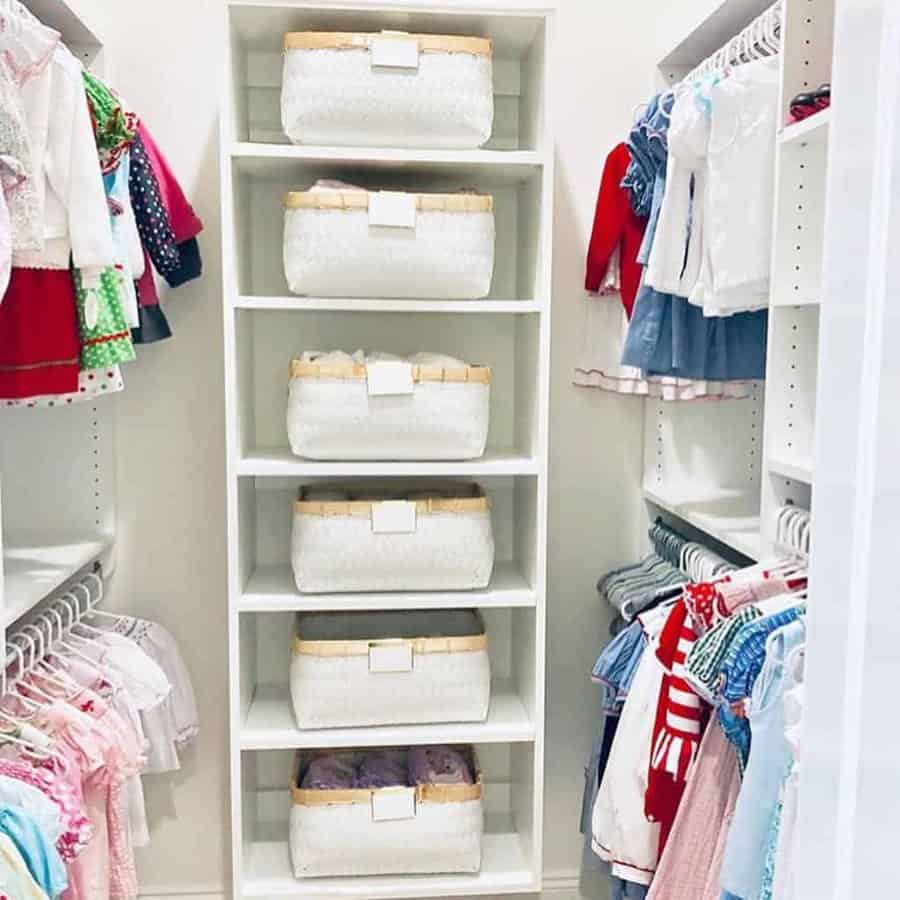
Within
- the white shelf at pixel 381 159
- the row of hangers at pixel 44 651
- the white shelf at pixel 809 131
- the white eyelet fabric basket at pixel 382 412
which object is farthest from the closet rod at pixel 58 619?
the white shelf at pixel 809 131

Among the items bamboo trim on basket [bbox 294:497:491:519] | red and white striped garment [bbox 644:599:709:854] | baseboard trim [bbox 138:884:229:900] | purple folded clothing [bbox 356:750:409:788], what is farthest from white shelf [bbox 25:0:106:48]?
baseboard trim [bbox 138:884:229:900]

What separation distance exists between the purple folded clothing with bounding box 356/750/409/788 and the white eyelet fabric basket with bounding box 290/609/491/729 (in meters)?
0.21

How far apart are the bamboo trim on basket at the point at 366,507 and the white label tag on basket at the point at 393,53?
80cm

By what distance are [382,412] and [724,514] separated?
67 cm

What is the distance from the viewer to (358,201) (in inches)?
71.9

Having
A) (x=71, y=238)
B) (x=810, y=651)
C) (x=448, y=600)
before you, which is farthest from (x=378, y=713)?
(x=810, y=651)

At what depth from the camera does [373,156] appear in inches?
73.0

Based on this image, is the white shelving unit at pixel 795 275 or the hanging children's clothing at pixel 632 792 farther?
the hanging children's clothing at pixel 632 792

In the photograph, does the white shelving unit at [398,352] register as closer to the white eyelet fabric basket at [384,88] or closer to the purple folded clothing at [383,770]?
the white eyelet fabric basket at [384,88]

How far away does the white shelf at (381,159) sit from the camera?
185 centimetres

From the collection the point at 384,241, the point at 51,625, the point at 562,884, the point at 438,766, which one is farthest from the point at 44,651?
the point at 562,884

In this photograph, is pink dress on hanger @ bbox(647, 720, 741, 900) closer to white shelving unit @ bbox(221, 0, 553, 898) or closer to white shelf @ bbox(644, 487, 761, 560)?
white shelf @ bbox(644, 487, 761, 560)

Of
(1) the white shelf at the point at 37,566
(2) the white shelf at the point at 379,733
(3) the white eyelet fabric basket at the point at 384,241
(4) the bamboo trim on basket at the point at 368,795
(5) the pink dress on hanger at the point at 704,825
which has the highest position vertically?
(3) the white eyelet fabric basket at the point at 384,241

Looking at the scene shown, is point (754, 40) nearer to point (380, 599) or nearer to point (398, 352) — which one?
point (398, 352)
